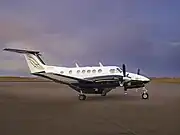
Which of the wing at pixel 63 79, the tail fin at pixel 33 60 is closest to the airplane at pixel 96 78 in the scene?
the wing at pixel 63 79

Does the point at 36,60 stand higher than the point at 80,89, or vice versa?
the point at 36,60

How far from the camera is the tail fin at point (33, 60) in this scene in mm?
29734

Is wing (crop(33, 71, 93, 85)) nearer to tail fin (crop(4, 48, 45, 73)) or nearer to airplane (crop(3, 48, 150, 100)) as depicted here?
airplane (crop(3, 48, 150, 100))

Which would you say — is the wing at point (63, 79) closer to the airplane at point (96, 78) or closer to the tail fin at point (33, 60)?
the airplane at point (96, 78)

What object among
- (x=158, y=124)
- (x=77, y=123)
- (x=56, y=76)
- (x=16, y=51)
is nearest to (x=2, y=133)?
(x=77, y=123)

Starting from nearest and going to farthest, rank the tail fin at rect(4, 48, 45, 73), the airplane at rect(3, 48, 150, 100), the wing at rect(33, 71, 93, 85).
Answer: the airplane at rect(3, 48, 150, 100)
the wing at rect(33, 71, 93, 85)
the tail fin at rect(4, 48, 45, 73)

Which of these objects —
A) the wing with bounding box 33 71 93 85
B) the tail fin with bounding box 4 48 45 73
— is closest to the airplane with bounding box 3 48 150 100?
the wing with bounding box 33 71 93 85

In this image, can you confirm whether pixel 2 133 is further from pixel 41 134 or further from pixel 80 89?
pixel 80 89

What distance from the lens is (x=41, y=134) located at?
9.33 m

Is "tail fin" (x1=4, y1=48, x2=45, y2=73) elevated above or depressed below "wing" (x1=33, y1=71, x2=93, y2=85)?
above

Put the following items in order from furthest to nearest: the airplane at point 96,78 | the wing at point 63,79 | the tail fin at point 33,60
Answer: the tail fin at point 33,60 < the wing at point 63,79 < the airplane at point 96,78

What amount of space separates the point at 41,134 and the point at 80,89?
16.9 meters

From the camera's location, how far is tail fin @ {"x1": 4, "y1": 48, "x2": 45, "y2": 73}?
29734 millimetres

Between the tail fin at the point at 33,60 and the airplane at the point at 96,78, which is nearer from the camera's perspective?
the airplane at the point at 96,78
